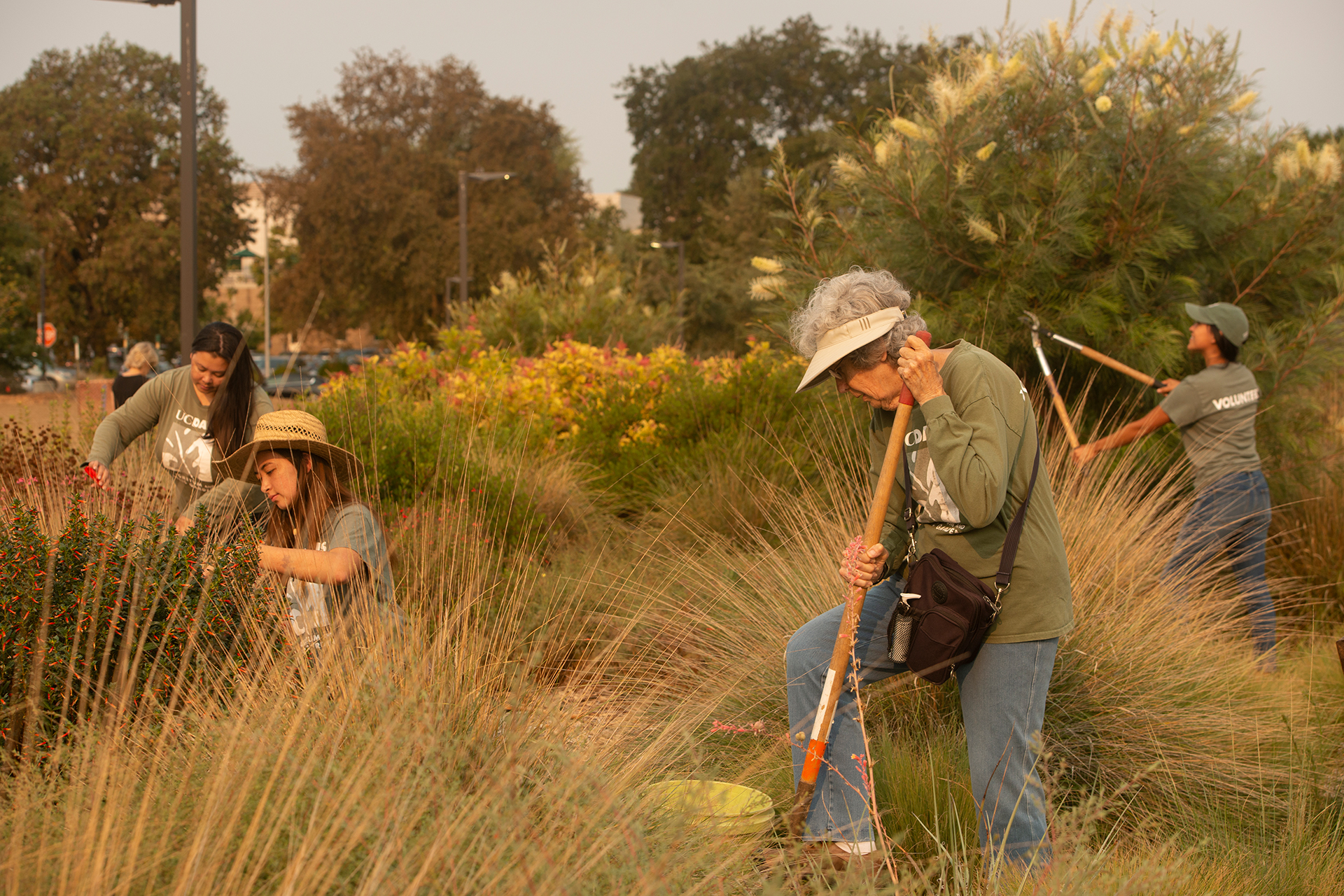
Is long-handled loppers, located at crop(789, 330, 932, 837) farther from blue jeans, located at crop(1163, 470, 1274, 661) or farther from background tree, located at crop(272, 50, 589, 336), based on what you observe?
background tree, located at crop(272, 50, 589, 336)

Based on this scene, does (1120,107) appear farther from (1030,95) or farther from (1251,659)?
(1251,659)

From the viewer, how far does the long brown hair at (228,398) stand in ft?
14.7

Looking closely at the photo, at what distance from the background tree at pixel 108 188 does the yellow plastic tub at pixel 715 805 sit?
126 ft

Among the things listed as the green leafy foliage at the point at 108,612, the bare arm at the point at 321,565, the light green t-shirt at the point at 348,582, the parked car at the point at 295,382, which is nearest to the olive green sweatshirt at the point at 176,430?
the parked car at the point at 295,382

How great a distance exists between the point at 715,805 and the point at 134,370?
6.73 m

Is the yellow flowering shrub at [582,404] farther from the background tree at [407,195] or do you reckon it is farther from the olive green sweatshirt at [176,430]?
the background tree at [407,195]

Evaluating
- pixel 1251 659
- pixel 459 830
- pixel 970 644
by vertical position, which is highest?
pixel 970 644

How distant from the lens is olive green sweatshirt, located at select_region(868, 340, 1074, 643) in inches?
102

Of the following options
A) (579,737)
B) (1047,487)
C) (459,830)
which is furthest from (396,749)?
(1047,487)

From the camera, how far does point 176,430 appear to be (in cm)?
473

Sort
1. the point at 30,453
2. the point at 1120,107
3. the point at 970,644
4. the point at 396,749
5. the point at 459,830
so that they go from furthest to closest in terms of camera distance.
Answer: the point at 1120,107 < the point at 30,453 < the point at 970,644 < the point at 396,749 < the point at 459,830

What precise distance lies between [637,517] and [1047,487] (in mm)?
4718

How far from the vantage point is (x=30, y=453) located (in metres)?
6.25

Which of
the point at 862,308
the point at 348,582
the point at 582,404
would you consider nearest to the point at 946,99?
the point at 862,308
